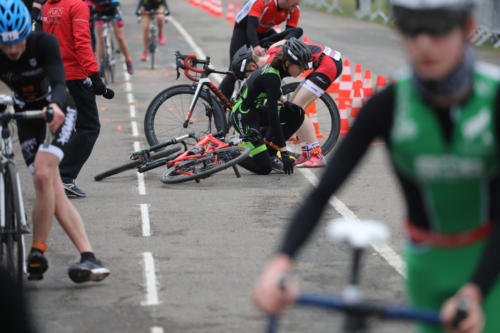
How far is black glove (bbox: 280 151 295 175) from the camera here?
10.0 meters

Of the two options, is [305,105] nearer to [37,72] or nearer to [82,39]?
[82,39]

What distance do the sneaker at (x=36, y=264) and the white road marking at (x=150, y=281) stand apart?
2.30 ft

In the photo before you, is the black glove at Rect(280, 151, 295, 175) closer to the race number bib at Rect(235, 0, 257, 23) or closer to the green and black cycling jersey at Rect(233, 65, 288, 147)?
the green and black cycling jersey at Rect(233, 65, 288, 147)

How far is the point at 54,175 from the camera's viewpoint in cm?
636

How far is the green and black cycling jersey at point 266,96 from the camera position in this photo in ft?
32.4

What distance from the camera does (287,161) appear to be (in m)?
10.1

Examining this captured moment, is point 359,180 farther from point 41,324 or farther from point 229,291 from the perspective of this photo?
point 41,324

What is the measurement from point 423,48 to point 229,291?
12.9 feet

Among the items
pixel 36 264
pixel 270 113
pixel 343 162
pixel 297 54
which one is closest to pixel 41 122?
pixel 36 264

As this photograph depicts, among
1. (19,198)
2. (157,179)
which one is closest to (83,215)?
(157,179)

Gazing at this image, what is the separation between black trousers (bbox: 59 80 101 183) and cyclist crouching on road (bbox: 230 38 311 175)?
165cm

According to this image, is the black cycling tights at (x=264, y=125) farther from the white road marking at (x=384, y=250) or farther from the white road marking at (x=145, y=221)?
the white road marking at (x=145, y=221)

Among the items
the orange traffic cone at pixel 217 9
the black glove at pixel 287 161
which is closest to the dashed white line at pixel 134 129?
the black glove at pixel 287 161

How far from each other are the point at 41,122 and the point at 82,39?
8.81 feet
